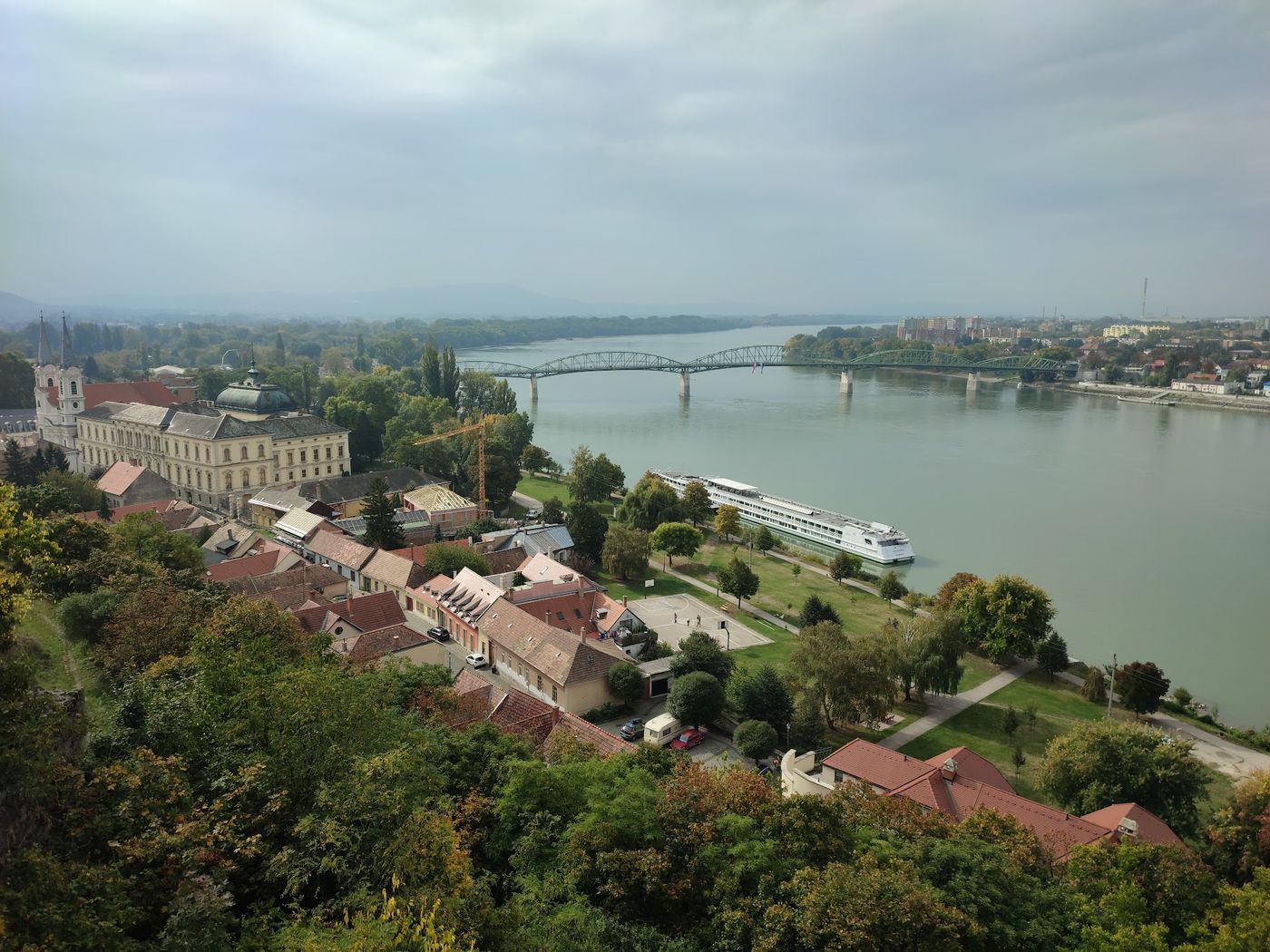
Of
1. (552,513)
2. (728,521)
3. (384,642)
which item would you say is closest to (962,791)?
(384,642)

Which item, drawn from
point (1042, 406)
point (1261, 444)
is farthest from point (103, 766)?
point (1042, 406)

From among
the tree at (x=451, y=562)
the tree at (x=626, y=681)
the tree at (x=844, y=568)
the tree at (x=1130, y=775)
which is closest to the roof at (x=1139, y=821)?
the tree at (x=1130, y=775)

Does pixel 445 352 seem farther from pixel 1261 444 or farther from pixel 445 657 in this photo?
pixel 1261 444

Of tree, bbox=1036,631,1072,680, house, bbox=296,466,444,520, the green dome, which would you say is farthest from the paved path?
the green dome

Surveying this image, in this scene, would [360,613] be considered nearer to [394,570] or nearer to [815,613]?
[394,570]

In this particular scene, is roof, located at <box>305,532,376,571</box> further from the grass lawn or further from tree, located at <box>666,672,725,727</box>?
tree, located at <box>666,672,725,727</box>

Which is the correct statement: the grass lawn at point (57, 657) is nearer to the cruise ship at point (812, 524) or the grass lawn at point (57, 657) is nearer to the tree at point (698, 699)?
the tree at point (698, 699)
